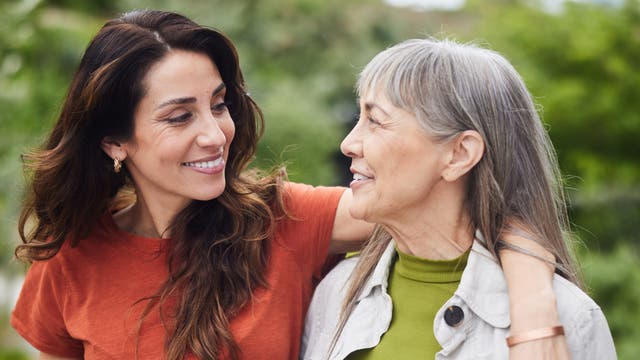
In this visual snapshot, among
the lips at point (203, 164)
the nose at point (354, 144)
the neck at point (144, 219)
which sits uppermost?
the nose at point (354, 144)

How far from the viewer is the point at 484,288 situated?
2121mm

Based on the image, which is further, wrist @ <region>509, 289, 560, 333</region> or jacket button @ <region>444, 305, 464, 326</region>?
jacket button @ <region>444, 305, 464, 326</region>

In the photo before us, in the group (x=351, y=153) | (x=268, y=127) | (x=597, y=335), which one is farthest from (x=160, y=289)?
(x=268, y=127)

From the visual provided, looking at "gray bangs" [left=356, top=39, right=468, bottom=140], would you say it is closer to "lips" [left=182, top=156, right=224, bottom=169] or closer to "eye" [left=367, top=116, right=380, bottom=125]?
"eye" [left=367, top=116, right=380, bottom=125]

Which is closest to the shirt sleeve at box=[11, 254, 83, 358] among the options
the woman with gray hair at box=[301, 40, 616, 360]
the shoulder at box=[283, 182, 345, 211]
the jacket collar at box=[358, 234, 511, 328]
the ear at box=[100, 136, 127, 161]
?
the ear at box=[100, 136, 127, 161]

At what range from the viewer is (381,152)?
7.00ft

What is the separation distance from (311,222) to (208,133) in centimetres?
42

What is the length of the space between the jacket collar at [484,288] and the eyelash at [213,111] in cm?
84

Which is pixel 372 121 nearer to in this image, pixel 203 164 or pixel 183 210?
pixel 203 164

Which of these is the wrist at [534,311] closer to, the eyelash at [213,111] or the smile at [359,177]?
the smile at [359,177]

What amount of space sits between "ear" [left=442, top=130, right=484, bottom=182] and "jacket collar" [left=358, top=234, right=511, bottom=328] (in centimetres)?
18

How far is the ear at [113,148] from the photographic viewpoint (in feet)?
8.34

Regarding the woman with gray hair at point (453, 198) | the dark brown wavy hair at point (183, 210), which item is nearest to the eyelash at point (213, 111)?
the dark brown wavy hair at point (183, 210)

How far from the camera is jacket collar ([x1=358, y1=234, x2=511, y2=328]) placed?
209 cm
